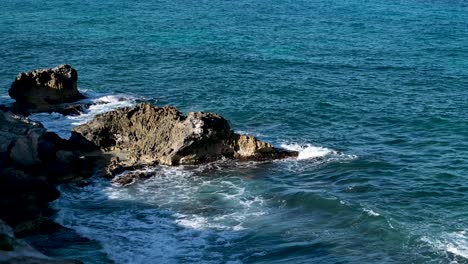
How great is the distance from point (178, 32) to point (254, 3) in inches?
1364

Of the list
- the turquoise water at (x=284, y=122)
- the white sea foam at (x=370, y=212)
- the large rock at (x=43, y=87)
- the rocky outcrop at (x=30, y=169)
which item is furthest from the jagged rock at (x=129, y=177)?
the large rock at (x=43, y=87)

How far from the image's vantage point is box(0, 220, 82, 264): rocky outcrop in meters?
24.6

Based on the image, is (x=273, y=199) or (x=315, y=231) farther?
(x=273, y=199)

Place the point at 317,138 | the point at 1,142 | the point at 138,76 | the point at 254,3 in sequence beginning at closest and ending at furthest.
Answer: the point at 1,142, the point at 317,138, the point at 138,76, the point at 254,3

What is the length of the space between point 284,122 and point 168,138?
12.9m

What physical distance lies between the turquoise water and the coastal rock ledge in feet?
4.85

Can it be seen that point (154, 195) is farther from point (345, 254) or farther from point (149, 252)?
point (345, 254)

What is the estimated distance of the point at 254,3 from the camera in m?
128

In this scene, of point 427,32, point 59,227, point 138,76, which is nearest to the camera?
point 59,227

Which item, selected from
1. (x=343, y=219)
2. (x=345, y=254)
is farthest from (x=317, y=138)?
→ (x=345, y=254)

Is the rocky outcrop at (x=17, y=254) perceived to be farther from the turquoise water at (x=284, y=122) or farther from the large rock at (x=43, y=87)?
the large rock at (x=43, y=87)

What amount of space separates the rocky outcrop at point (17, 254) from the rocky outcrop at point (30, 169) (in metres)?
10.7

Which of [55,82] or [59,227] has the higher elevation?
[55,82]

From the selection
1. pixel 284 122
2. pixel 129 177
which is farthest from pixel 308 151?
pixel 129 177
